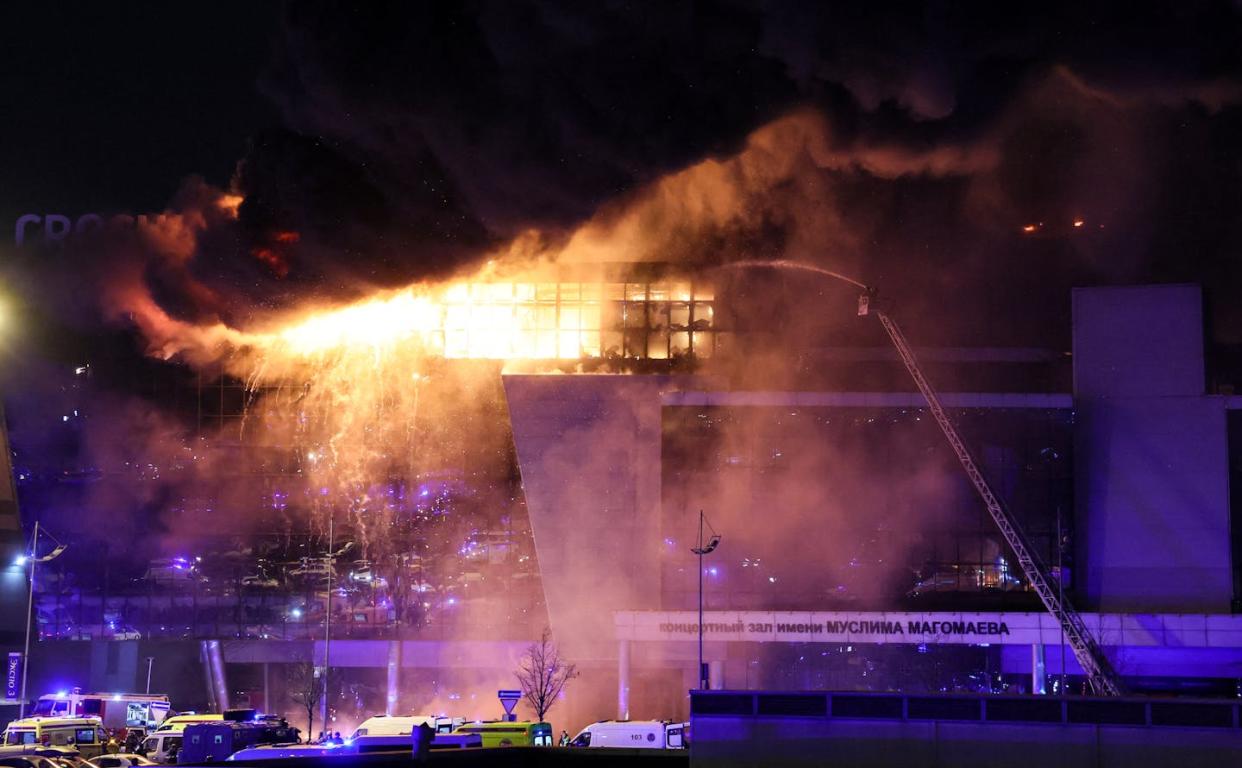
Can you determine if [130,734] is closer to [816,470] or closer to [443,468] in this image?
[443,468]

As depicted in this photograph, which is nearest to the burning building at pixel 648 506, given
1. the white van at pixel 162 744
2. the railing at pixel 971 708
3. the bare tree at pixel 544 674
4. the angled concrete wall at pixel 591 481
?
the angled concrete wall at pixel 591 481

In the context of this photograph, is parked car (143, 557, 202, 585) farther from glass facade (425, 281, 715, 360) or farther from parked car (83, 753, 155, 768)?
parked car (83, 753, 155, 768)

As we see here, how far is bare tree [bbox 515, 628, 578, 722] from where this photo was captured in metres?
52.5

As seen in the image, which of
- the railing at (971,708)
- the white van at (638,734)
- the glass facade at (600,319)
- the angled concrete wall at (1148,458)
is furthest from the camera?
the glass facade at (600,319)

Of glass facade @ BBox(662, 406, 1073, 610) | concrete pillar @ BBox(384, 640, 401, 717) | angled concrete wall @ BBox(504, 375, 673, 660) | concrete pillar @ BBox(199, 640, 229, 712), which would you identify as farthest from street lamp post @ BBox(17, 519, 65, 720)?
glass facade @ BBox(662, 406, 1073, 610)

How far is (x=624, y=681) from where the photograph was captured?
169 feet

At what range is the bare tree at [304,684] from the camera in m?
55.3

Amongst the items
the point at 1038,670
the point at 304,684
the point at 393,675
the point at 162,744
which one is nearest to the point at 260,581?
the point at 304,684

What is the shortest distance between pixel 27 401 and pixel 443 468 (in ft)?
62.4

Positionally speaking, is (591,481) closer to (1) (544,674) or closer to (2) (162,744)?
(1) (544,674)

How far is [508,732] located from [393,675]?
63.7 ft

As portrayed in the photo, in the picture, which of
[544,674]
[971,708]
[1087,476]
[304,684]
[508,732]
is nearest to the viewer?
[971,708]

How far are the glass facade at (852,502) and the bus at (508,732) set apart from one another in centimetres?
1570

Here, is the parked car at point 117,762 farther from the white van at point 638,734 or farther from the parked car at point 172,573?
the parked car at point 172,573
